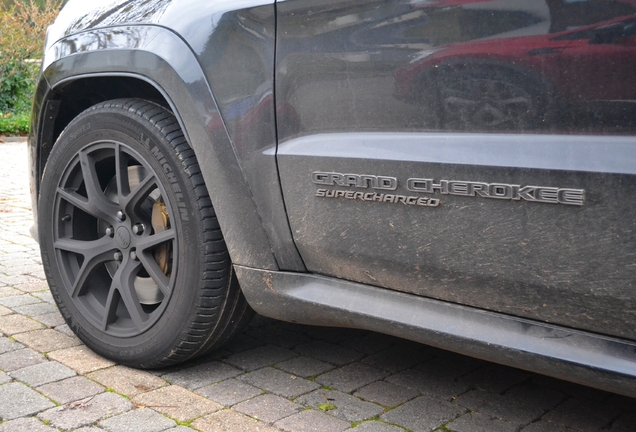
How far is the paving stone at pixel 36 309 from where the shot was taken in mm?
3330

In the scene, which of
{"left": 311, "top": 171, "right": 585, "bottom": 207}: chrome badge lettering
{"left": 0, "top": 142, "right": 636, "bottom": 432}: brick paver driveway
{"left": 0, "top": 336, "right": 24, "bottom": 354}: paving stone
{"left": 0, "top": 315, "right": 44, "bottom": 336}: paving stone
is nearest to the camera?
{"left": 311, "top": 171, "right": 585, "bottom": 207}: chrome badge lettering

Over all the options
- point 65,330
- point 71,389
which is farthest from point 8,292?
point 71,389

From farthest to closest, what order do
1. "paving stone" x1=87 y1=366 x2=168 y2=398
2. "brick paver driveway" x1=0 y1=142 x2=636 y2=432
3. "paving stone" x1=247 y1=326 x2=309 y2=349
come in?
"paving stone" x1=247 y1=326 x2=309 y2=349 < "paving stone" x1=87 y1=366 x2=168 y2=398 < "brick paver driveway" x1=0 y1=142 x2=636 y2=432

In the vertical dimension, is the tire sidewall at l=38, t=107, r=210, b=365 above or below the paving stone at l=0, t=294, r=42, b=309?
above

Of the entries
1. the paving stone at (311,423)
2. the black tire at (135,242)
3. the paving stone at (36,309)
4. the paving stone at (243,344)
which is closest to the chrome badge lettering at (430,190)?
the black tire at (135,242)

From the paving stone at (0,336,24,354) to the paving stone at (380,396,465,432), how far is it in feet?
4.87

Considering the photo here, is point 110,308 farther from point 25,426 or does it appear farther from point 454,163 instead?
point 454,163

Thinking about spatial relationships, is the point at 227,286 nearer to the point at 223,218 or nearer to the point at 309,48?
the point at 223,218

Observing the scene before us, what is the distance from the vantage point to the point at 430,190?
183 centimetres

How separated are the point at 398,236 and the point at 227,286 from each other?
731mm

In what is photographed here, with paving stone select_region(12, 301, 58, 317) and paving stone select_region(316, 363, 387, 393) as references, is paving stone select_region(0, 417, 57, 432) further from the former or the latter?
paving stone select_region(12, 301, 58, 317)

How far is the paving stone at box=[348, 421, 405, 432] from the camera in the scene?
221 cm

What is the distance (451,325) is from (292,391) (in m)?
0.80

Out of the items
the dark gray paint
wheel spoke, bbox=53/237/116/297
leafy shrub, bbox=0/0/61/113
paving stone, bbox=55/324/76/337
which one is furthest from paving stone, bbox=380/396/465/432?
leafy shrub, bbox=0/0/61/113
